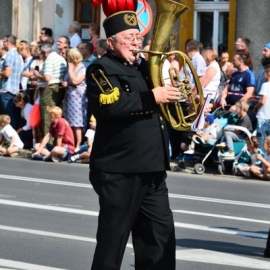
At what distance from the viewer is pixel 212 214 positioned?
11719 mm

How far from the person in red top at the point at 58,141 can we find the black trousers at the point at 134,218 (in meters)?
11.0

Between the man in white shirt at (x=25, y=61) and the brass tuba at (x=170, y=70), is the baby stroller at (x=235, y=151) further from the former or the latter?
the brass tuba at (x=170, y=70)

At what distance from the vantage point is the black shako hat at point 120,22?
6691 millimetres

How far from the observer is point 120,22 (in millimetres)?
6703

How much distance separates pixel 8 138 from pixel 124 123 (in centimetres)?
1240

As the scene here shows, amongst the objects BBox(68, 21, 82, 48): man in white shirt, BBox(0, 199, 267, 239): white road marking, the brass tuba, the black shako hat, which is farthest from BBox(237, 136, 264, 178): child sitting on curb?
the black shako hat

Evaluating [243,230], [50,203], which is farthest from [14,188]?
[243,230]

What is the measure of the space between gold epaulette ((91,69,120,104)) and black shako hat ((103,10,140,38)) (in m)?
0.28

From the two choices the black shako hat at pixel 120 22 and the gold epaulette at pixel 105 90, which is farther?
the black shako hat at pixel 120 22

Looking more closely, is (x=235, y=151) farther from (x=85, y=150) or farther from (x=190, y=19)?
(x=190, y=19)

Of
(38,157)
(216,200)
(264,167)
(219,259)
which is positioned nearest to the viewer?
(219,259)

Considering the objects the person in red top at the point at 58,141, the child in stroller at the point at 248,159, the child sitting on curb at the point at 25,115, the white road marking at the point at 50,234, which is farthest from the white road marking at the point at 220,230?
the child sitting on curb at the point at 25,115

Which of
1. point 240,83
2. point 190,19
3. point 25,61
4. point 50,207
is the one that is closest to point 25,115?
point 25,61

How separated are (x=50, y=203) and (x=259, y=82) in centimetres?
567
